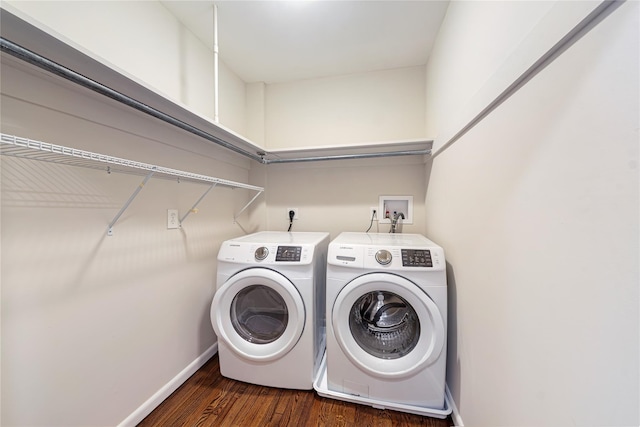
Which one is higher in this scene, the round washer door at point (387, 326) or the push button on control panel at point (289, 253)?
the push button on control panel at point (289, 253)

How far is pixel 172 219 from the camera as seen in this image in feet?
4.38

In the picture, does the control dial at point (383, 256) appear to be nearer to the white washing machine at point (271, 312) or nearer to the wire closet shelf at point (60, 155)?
the white washing machine at point (271, 312)

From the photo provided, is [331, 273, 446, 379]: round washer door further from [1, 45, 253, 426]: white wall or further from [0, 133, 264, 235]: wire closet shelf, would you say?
[0, 133, 264, 235]: wire closet shelf

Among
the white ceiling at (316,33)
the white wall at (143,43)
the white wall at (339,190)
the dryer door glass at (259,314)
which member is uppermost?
the white ceiling at (316,33)

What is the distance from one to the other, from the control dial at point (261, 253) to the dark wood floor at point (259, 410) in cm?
82

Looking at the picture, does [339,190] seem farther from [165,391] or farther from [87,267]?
[165,391]

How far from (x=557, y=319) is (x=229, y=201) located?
6.20 feet

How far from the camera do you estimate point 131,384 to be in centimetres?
112

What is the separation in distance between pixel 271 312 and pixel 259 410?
50 centimetres

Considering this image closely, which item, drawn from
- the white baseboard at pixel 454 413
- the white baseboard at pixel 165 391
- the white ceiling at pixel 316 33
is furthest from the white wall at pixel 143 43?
the white baseboard at pixel 454 413

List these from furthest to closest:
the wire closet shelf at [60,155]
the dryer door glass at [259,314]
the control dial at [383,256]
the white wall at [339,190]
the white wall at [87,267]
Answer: the white wall at [339,190]
the dryer door glass at [259,314]
the control dial at [383,256]
the white wall at [87,267]
the wire closet shelf at [60,155]

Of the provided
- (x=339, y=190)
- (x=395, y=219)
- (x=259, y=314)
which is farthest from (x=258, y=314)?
(x=395, y=219)

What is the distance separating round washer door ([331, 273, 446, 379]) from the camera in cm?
114

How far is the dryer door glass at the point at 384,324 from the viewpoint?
126cm
